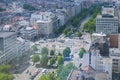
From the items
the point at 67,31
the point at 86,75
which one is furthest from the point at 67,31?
the point at 86,75

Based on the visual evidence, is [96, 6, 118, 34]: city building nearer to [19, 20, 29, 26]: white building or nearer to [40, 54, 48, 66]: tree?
[19, 20, 29, 26]: white building

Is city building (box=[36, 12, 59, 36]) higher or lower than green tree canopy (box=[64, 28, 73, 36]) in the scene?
higher

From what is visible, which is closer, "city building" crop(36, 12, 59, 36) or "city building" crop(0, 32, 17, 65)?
"city building" crop(0, 32, 17, 65)

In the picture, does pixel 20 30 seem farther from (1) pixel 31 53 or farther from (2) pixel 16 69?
(2) pixel 16 69

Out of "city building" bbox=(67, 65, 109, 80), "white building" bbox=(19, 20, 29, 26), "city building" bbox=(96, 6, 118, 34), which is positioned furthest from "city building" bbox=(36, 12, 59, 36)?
"city building" bbox=(67, 65, 109, 80)

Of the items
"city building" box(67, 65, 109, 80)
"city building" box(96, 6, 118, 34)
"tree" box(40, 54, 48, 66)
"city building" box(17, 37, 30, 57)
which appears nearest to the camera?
"city building" box(67, 65, 109, 80)

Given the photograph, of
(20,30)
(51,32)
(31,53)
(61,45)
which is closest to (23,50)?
(31,53)

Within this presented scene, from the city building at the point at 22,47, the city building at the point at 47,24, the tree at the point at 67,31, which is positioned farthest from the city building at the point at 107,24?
the city building at the point at 22,47

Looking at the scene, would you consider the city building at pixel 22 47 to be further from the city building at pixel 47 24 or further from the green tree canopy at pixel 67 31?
the city building at pixel 47 24
